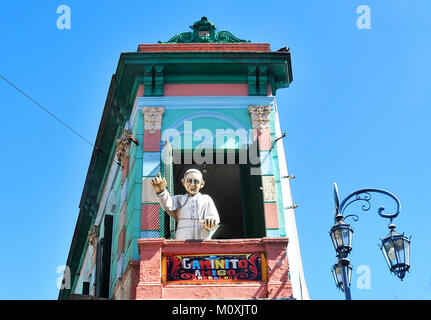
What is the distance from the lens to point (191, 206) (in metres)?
13.2

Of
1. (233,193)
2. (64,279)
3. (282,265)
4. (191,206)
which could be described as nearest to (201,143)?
(191,206)

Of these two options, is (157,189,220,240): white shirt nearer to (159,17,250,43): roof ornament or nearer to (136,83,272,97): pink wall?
(136,83,272,97): pink wall

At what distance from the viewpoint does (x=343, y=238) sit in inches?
462

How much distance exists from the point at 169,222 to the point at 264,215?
1.75 m

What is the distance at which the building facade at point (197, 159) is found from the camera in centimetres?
1235

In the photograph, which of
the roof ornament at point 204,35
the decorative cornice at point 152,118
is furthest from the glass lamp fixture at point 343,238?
the roof ornament at point 204,35

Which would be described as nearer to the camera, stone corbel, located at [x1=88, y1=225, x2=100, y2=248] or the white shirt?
the white shirt

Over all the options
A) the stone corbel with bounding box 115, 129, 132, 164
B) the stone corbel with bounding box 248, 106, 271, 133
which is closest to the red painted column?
the stone corbel with bounding box 248, 106, 271, 133

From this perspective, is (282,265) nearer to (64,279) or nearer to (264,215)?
(264,215)

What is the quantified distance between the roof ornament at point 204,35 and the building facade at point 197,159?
0.02m

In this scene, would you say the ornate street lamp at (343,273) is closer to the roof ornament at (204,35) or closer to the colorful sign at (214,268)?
the colorful sign at (214,268)

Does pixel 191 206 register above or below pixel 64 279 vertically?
below

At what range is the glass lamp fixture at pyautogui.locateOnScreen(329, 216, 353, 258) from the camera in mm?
11727
